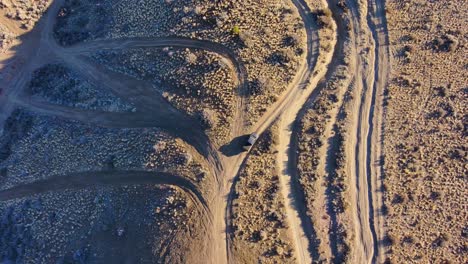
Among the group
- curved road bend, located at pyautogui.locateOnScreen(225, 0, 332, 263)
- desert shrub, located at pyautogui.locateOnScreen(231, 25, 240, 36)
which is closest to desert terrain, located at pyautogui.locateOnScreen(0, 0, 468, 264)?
curved road bend, located at pyautogui.locateOnScreen(225, 0, 332, 263)

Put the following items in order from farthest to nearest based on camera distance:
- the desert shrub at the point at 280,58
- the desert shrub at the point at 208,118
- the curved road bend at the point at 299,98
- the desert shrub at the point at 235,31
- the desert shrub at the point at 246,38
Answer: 1. the desert shrub at the point at 235,31
2. the desert shrub at the point at 246,38
3. the desert shrub at the point at 280,58
4. the desert shrub at the point at 208,118
5. the curved road bend at the point at 299,98

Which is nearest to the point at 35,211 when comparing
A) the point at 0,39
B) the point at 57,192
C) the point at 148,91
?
the point at 57,192

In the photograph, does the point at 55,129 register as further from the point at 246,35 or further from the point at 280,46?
the point at 280,46

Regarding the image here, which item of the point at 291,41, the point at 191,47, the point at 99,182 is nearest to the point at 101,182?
the point at 99,182

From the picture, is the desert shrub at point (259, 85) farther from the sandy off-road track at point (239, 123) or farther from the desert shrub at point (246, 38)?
the desert shrub at point (246, 38)

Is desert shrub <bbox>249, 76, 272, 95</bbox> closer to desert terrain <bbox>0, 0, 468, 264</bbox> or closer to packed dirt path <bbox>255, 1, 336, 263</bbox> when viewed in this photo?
desert terrain <bbox>0, 0, 468, 264</bbox>

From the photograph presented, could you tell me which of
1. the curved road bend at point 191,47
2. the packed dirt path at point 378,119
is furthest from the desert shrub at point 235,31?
the packed dirt path at point 378,119

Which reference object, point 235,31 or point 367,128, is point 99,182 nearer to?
point 235,31

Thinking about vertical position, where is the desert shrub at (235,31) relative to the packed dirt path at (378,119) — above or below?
above
